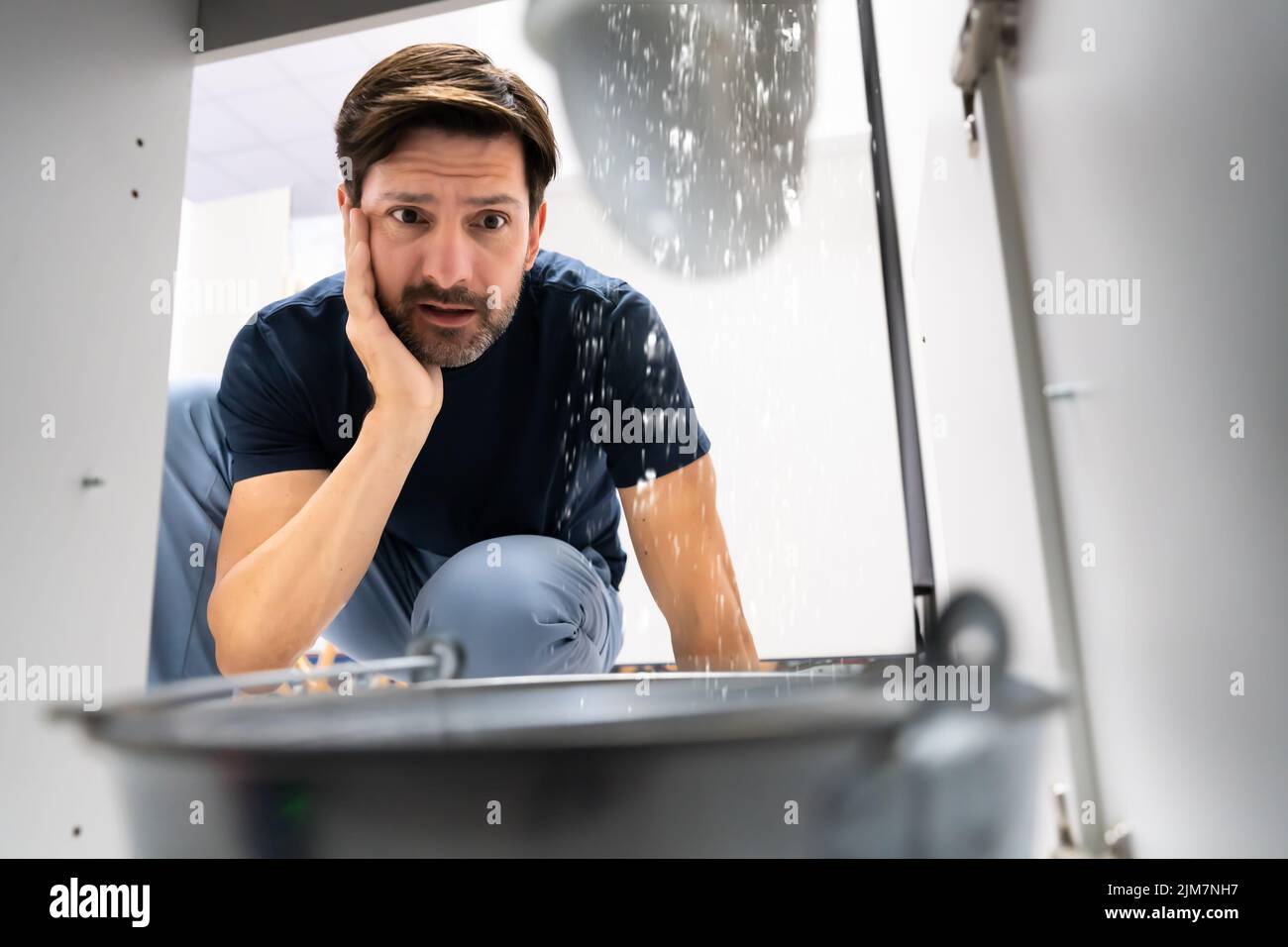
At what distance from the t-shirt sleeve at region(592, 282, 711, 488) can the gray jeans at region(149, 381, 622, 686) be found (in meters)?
0.11

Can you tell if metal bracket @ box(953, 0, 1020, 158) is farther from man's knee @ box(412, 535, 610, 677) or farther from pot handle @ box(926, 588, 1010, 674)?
man's knee @ box(412, 535, 610, 677)

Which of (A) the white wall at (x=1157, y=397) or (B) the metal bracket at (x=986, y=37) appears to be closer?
(A) the white wall at (x=1157, y=397)

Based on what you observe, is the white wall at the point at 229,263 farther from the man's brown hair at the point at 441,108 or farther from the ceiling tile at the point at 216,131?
the man's brown hair at the point at 441,108

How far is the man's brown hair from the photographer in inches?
35.0

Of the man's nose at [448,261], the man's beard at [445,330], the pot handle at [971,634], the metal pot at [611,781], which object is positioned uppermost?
the man's nose at [448,261]

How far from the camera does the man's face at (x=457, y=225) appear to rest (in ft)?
2.77

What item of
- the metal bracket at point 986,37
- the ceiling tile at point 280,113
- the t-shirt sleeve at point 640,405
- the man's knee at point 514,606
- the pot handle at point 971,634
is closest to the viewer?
the pot handle at point 971,634

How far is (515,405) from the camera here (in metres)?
0.85

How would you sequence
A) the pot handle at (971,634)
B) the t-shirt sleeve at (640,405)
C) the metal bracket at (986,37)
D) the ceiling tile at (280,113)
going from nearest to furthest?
the pot handle at (971,634) → the metal bracket at (986,37) → the t-shirt sleeve at (640,405) → the ceiling tile at (280,113)

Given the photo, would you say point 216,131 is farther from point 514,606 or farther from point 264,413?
point 514,606

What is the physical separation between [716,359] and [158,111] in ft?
2.80

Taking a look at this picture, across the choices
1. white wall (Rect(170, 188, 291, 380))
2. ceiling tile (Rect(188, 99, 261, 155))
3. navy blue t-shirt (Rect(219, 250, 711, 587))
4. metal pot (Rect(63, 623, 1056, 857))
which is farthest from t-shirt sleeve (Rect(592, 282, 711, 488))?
ceiling tile (Rect(188, 99, 261, 155))

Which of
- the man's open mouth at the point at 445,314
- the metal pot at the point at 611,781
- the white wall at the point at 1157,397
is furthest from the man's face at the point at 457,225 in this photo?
the metal pot at the point at 611,781

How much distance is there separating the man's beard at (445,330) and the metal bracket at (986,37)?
472 mm
